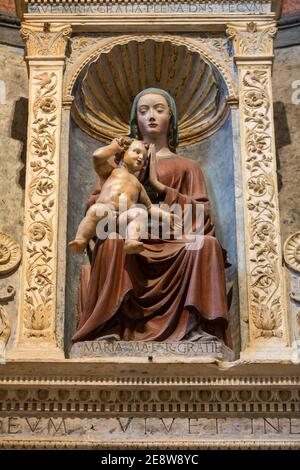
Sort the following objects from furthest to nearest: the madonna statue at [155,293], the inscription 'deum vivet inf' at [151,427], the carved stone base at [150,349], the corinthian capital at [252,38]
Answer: the corinthian capital at [252,38], the madonna statue at [155,293], the carved stone base at [150,349], the inscription 'deum vivet inf' at [151,427]

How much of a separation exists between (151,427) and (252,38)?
3.46m

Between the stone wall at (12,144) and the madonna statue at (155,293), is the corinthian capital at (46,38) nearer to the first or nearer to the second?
the stone wall at (12,144)

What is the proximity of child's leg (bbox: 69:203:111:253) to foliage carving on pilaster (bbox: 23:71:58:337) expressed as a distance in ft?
1.03

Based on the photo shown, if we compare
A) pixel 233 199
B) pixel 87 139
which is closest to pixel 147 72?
pixel 87 139

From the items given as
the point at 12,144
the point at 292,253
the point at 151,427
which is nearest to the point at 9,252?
the point at 12,144

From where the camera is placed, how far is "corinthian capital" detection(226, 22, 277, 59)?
9391mm

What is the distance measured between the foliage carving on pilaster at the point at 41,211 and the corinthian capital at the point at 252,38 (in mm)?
1508

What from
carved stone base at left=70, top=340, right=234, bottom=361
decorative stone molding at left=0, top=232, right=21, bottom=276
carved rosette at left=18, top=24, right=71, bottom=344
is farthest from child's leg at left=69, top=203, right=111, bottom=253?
decorative stone molding at left=0, top=232, right=21, bottom=276

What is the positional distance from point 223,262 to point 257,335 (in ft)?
1.99

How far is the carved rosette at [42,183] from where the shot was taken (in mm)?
8430

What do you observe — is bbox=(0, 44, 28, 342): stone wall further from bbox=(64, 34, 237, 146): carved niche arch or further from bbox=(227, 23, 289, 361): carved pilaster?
bbox=(227, 23, 289, 361): carved pilaster

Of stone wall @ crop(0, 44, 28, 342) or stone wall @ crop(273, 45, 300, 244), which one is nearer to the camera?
stone wall @ crop(0, 44, 28, 342)

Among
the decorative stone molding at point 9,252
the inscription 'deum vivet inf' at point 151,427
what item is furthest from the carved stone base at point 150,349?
the decorative stone molding at point 9,252

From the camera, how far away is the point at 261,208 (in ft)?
28.9
